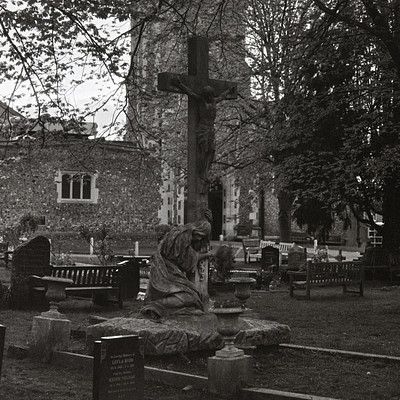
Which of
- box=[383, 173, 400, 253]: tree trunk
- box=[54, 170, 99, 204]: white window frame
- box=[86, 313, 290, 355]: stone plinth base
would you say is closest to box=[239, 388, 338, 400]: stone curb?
box=[86, 313, 290, 355]: stone plinth base

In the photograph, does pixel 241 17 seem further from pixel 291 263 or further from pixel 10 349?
pixel 10 349

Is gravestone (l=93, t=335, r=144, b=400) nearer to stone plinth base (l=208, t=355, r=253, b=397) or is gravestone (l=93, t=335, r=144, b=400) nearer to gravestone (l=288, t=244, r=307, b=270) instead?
stone plinth base (l=208, t=355, r=253, b=397)

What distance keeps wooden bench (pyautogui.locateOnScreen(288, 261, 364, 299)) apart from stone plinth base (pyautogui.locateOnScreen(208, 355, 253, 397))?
10.6 metres

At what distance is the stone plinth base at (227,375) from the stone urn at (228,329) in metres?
0.07

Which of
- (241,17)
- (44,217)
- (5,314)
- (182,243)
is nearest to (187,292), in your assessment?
(182,243)

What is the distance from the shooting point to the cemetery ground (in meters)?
8.05

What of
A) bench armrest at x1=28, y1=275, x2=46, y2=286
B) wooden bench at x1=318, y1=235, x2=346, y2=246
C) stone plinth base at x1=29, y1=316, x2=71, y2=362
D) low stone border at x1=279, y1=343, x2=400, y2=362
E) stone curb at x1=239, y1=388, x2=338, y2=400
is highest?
wooden bench at x1=318, y1=235, x2=346, y2=246

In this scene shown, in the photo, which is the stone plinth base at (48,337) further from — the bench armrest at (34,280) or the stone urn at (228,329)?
the bench armrest at (34,280)

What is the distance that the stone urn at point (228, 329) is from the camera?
8.13 metres

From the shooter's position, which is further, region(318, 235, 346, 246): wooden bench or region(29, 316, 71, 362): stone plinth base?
A: region(318, 235, 346, 246): wooden bench

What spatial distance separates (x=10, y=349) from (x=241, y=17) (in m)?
21.3

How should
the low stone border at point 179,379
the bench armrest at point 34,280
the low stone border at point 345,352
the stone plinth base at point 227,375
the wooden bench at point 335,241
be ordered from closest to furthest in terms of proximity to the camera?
the low stone border at point 179,379 → the stone plinth base at point 227,375 → the low stone border at point 345,352 → the bench armrest at point 34,280 → the wooden bench at point 335,241

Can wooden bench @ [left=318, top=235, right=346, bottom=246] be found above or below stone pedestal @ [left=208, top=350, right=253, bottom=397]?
above

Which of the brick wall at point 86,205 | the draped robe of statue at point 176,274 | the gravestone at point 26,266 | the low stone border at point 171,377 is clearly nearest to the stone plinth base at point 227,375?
the low stone border at point 171,377
